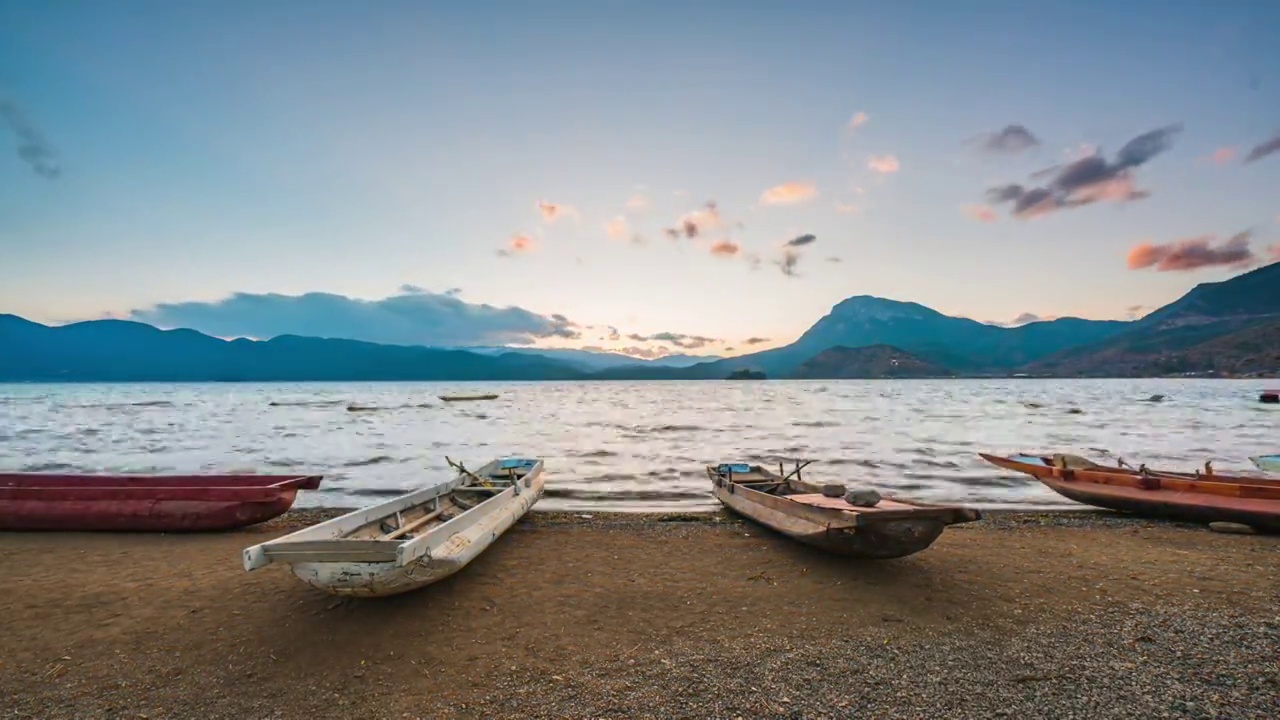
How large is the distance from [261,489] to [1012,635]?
50.3 ft

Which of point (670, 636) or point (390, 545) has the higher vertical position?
point (390, 545)

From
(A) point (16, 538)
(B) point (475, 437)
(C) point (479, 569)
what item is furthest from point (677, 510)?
(B) point (475, 437)

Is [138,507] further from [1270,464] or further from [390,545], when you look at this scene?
[1270,464]

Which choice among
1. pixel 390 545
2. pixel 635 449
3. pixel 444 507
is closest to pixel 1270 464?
pixel 635 449

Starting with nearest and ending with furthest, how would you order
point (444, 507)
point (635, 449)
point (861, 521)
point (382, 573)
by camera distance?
point (382, 573) → point (861, 521) → point (444, 507) → point (635, 449)

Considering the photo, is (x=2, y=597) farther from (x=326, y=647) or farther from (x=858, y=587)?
(x=858, y=587)

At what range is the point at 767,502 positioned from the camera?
1266cm

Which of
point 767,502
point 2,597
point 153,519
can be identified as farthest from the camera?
point 153,519

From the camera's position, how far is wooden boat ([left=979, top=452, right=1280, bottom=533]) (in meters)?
13.2

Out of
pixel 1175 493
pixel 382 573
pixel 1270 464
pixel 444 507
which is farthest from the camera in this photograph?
pixel 1270 464

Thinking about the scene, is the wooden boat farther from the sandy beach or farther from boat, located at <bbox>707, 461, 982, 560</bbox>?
boat, located at <bbox>707, 461, 982, 560</bbox>

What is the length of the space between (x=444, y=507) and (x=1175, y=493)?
17598 millimetres

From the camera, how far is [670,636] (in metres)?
7.74

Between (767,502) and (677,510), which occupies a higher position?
(767,502)
